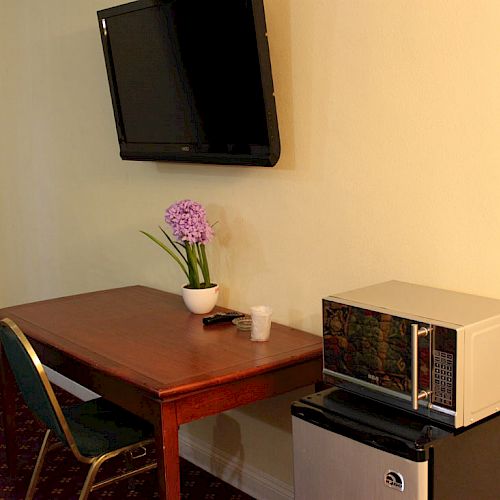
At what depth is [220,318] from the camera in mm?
2564

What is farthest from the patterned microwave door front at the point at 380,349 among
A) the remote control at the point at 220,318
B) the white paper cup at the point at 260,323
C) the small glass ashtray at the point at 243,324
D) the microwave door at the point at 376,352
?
the remote control at the point at 220,318

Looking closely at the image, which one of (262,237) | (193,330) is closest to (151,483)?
(193,330)

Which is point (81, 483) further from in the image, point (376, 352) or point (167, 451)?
point (376, 352)

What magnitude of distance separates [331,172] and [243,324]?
21.5 inches

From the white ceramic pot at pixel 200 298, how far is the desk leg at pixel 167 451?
2.37 ft

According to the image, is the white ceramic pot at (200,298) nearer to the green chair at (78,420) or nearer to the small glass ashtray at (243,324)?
the small glass ashtray at (243,324)

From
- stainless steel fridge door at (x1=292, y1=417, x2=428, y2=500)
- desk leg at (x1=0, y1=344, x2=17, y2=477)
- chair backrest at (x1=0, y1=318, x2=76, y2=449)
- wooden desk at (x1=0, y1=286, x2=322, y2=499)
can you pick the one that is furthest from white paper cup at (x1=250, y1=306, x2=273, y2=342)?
desk leg at (x1=0, y1=344, x2=17, y2=477)

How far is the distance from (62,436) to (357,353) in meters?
0.91

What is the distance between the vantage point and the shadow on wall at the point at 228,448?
2852 mm

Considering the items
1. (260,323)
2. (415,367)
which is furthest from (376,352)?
(260,323)

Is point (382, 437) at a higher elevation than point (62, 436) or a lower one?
higher

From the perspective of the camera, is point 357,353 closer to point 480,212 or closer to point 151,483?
point 480,212

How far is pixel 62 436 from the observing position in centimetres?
224

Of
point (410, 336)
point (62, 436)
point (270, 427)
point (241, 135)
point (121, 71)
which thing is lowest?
point (270, 427)
